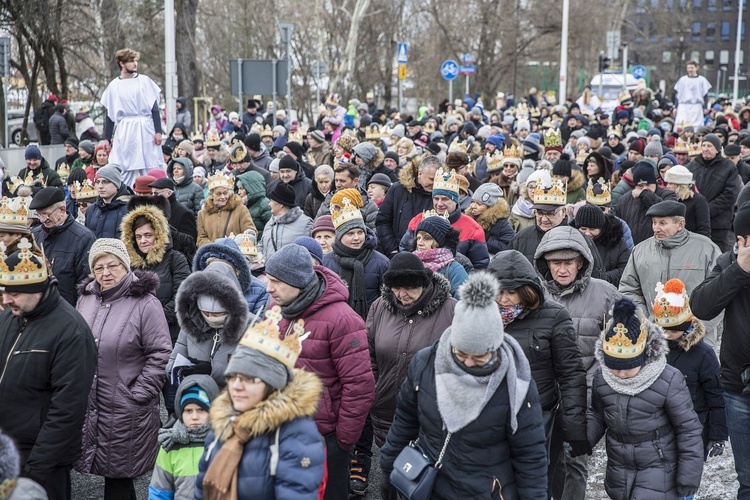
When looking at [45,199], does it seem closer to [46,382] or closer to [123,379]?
[123,379]

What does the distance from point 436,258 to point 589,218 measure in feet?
6.32

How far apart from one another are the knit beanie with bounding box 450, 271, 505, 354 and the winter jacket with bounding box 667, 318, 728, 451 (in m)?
2.01

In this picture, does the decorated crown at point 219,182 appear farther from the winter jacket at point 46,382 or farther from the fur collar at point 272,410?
the fur collar at point 272,410

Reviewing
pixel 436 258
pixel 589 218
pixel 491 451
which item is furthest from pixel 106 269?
pixel 589 218

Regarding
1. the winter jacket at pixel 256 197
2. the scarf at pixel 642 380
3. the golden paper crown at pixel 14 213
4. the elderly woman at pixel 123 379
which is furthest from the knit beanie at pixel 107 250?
the winter jacket at pixel 256 197

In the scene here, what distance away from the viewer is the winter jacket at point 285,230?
339 inches

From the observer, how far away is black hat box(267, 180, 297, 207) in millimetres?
8633

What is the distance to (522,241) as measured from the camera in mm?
7488

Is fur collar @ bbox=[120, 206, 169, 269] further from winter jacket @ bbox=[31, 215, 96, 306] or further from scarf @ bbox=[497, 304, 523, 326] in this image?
scarf @ bbox=[497, 304, 523, 326]

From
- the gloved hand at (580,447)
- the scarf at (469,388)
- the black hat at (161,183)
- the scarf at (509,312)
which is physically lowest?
the gloved hand at (580,447)

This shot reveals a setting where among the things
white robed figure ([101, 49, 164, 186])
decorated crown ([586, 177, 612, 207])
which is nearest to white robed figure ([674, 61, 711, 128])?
decorated crown ([586, 177, 612, 207])

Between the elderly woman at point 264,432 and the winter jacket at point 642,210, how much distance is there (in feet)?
21.2

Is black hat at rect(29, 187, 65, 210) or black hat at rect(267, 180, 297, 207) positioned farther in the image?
black hat at rect(267, 180, 297, 207)

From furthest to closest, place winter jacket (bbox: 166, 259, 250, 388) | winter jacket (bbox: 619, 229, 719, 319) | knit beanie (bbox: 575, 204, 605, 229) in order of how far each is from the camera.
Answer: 1. knit beanie (bbox: 575, 204, 605, 229)
2. winter jacket (bbox: 619, 229, 719, 319)
3. winter jacket (bbox: 166, 259, 250, 388)
